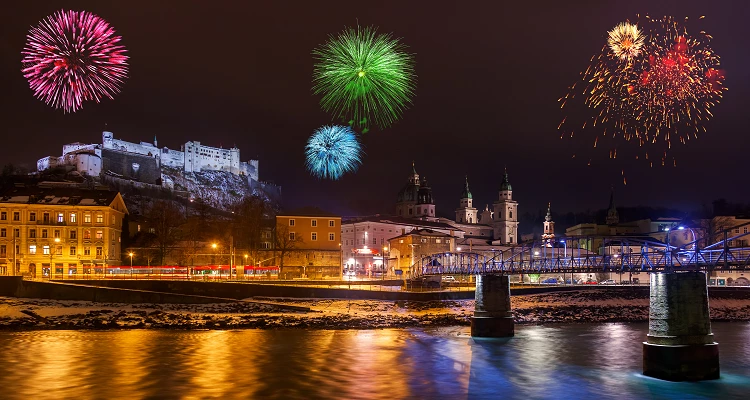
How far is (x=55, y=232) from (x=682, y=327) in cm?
9235

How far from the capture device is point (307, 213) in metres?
109

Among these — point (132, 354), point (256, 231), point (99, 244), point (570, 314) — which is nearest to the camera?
point (132, 354)

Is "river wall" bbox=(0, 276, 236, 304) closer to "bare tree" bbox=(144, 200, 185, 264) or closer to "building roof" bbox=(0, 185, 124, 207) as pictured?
"bare tree" bbox=(144, 200, 185, 264)

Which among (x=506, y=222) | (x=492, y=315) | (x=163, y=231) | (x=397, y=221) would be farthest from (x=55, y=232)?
(x=506, y=222)

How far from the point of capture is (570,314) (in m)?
58.5

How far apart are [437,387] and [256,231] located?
82.3m

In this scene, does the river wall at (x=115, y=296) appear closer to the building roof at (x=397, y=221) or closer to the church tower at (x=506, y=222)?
the building roof at (x=397, y=221)

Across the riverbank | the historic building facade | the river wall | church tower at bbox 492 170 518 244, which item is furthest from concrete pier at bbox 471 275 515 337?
church tower at bbox 492 170 518 244

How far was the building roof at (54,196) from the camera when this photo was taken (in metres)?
96.1

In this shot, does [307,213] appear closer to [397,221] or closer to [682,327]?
[397,221]

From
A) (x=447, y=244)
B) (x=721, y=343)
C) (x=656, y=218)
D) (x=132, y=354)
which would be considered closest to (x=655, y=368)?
(x=721, y=343)

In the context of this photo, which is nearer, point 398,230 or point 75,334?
point 75,334

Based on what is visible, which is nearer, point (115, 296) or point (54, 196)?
point (115, 296)

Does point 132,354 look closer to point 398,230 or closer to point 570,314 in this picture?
point 570,314
